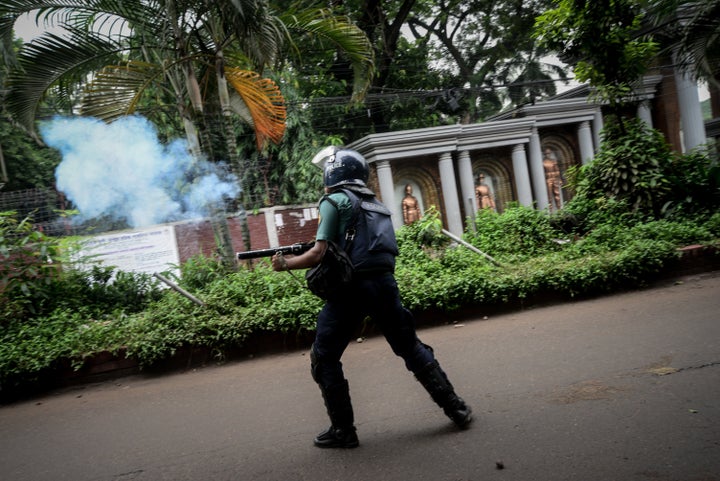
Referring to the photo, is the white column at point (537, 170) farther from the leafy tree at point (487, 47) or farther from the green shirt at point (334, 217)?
the green shirt at point (334, 217)

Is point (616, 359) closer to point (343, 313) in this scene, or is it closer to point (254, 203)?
point (343, 313)

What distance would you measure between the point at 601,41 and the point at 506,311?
191 inches

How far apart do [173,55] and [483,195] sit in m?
10.9

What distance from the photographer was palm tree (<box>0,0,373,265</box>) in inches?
265

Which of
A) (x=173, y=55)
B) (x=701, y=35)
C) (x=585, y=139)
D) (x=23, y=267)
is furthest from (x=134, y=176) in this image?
(x=585, y=139)

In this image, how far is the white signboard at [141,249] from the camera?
10320mm

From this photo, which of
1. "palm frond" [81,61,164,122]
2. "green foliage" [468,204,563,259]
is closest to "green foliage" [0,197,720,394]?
"green foliage" [468,204,563,259]

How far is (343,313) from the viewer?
295 cm

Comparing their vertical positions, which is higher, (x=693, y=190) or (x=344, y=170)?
(x=344, y=170)

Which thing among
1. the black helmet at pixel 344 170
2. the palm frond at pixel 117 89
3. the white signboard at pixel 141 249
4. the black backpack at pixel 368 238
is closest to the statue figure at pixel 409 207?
the white signboard at pixel 141 249

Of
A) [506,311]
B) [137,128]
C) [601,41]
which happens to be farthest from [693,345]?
[137,128]

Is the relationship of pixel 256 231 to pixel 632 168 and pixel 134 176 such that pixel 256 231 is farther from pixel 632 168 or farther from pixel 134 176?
pixel 632 168

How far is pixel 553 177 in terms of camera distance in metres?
17.2

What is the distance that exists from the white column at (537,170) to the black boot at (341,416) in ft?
47.3
